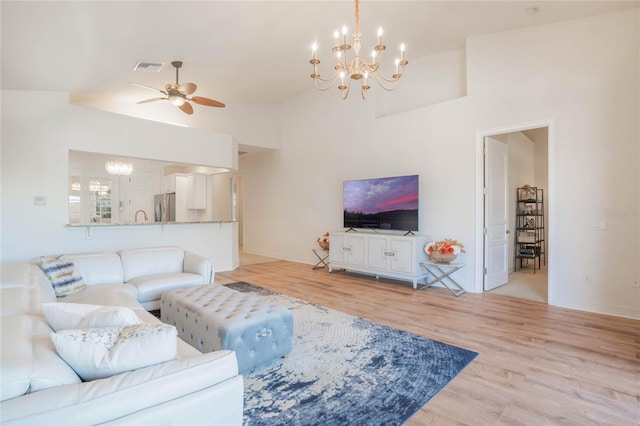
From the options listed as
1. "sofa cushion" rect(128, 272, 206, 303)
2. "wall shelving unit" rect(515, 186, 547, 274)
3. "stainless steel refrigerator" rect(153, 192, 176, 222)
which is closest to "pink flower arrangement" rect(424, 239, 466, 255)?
"wall shelving unit" rect(515, 186, 547, 274)

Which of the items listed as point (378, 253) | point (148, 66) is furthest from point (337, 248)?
point (148, 66)

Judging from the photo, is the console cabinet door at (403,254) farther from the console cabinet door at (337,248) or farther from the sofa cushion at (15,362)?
the sofa cushion at (15,362)

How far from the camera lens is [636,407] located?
1.99 meters

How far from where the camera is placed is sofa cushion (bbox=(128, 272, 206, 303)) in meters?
3.48

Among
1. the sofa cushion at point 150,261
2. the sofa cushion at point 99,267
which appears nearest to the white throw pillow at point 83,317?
the sofa cushion at point 99,267

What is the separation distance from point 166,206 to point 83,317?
21.9ft

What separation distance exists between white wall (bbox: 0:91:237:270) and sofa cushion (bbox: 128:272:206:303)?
1.90 metres

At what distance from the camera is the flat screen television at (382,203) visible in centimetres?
529

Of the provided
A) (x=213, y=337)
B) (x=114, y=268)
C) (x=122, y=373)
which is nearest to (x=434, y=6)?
(x=213, y=337)

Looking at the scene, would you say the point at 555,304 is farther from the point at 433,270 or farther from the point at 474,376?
the point at 474,376

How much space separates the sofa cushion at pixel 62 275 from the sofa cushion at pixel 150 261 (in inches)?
20.2

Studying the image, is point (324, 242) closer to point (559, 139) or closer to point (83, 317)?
point (559, 139)

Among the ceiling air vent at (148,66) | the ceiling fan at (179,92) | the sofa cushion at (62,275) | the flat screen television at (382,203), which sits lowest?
the sofa cushion at (62,275)

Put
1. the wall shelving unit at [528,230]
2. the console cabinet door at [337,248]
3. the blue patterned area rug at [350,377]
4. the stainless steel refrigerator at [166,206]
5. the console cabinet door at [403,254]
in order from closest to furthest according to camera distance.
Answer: the blue patterned area rug at [350,377], the console cabinet door at [403,254], the console cabinet door at [337,248], the wall shelving unit at [528,230], the stainless steel refrigerator at [166,206]
